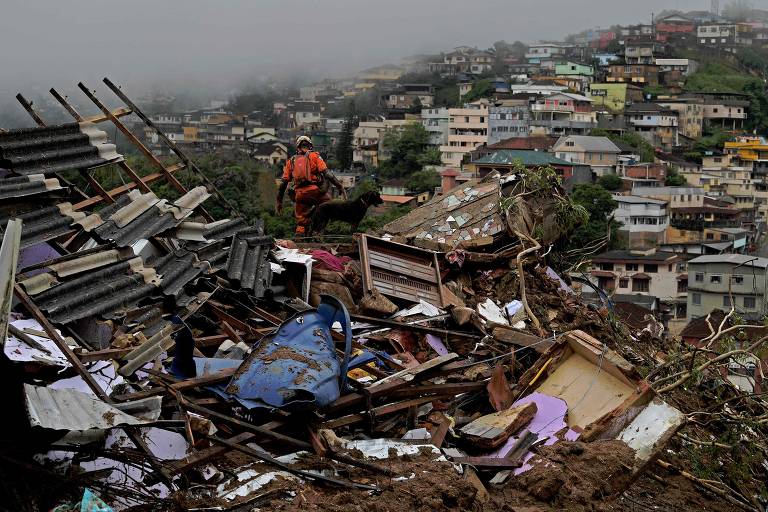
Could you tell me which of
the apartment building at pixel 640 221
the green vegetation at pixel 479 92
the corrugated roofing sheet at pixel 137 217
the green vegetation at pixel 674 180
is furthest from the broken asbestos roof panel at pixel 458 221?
the green vegetation at pixel 479 92

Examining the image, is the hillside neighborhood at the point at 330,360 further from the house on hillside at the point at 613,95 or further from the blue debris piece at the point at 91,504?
the house on hillside at the point at 613,95

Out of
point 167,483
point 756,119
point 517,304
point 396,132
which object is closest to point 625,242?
point 396,132

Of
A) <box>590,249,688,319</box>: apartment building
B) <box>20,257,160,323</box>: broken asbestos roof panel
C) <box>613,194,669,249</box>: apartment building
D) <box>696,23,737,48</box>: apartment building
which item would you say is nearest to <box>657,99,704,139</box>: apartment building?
<box>613,194,669,249</box>: apartment building

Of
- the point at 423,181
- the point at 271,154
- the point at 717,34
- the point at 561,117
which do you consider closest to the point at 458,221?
the point at 423,181

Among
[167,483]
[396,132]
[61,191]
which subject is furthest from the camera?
[396,132]

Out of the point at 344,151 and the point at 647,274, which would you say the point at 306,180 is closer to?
the point at 647,274

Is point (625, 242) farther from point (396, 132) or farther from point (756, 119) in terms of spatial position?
point (756, 119)
